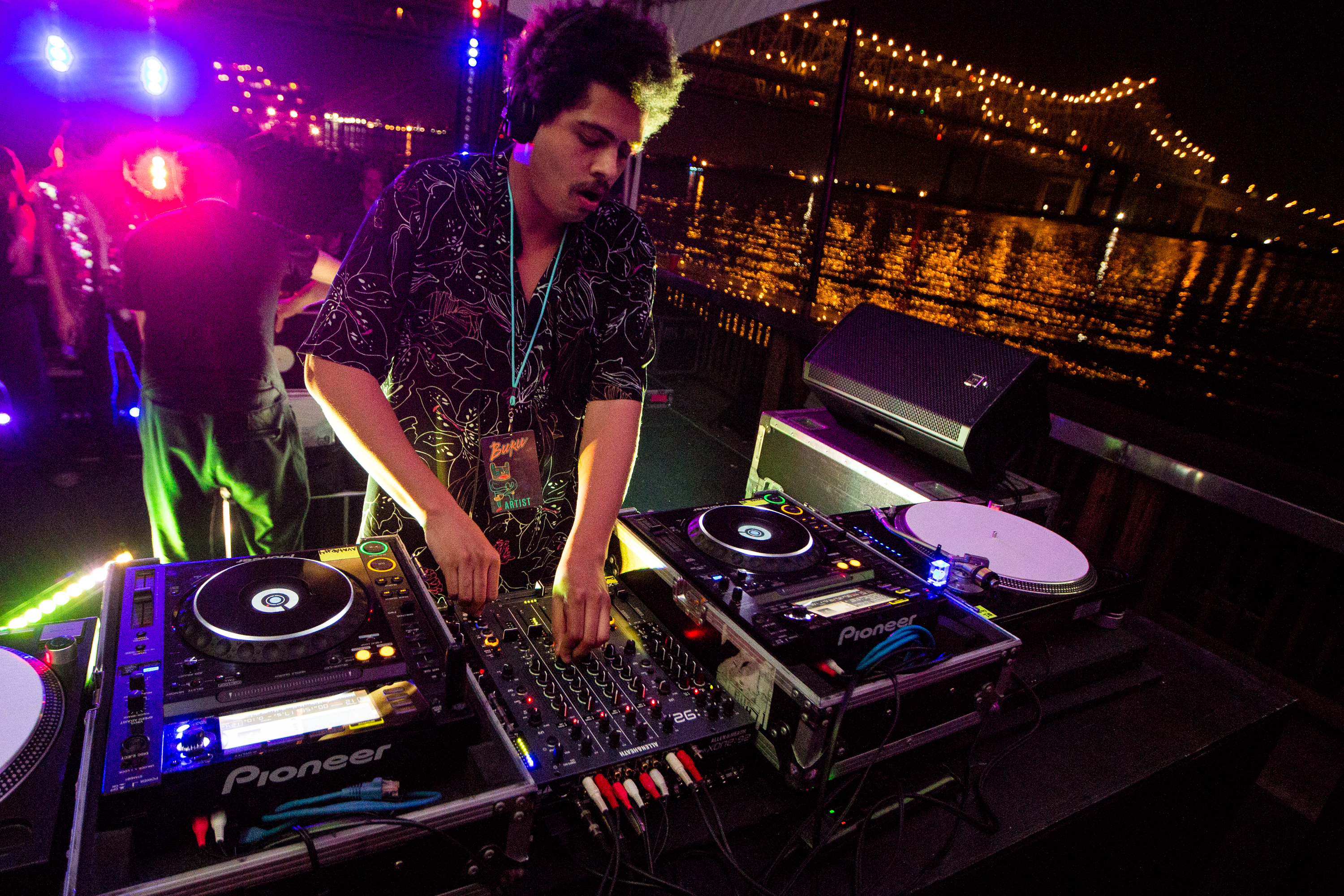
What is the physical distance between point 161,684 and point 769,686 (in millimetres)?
668

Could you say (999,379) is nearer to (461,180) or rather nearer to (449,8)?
(461,180)

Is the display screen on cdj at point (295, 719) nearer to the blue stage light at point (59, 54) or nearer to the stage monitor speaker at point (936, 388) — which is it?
the stage monitor speaker at point (936, 388)

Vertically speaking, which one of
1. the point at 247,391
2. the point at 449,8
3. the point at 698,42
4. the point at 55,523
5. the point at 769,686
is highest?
the point at 449,8

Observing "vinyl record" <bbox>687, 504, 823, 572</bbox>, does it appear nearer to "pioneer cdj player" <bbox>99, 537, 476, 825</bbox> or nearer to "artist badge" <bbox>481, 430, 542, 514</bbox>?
"artist badge" <bbox>481, 430, 542, 514</bbox>

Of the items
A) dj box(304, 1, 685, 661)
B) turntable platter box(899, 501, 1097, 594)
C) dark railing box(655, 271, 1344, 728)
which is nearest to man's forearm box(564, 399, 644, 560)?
dj box(304, 1, 685, 661)

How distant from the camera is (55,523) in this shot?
360 centimetres

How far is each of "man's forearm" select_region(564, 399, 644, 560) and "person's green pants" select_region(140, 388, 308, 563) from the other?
1970 millimetres

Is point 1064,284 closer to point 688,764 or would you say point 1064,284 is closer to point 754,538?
point 754,538

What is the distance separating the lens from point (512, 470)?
4.34 feet

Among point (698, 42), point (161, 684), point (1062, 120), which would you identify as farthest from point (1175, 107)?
point (161, 684)

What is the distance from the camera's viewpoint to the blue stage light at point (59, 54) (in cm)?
397

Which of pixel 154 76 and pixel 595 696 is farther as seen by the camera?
pixel 154 76

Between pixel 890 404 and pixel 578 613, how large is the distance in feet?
3.81

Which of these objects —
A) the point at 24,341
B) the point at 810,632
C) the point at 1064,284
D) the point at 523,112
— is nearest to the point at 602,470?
the point at 810,632
